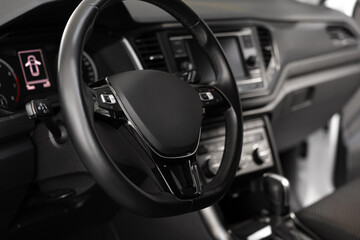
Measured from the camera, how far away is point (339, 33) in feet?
6.23

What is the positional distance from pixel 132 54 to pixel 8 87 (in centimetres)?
29

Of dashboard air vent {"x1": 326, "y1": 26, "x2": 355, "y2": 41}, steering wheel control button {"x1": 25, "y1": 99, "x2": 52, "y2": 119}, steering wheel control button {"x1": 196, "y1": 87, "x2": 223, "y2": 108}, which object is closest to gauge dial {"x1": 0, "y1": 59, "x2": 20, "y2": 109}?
steering wheel control button {"x1": 25, "y1": 99, "x2": 52, "y2": 119}

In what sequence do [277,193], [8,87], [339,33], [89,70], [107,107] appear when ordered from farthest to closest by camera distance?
[339,33], [277,193], [89,70], [8,87], [107,107]

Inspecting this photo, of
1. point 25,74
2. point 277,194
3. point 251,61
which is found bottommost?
point 277,194

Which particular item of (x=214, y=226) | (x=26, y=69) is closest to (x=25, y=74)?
(x=26, y=69)

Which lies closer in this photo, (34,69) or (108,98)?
(108,98)

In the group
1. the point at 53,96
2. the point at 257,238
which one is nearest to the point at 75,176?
the point at 53,96

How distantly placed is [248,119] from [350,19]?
91 cm

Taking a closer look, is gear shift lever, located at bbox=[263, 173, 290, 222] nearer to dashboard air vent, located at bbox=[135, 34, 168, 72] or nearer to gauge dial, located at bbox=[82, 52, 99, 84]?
dashboard air vent, located at bbox=[135, 34, 168, 72]

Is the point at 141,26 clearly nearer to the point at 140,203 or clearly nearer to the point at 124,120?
the point at 124,120

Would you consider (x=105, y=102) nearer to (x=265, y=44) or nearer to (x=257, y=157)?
(x=257, y=157)

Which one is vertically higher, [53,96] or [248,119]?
[53,96]

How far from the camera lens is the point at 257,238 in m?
1.17

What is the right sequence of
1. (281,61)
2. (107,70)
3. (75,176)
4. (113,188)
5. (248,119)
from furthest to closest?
(281,61)
(248,119)
(107,70)
(75,176)
(113,188)
